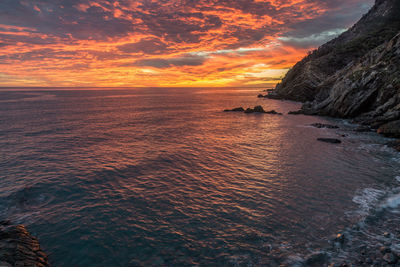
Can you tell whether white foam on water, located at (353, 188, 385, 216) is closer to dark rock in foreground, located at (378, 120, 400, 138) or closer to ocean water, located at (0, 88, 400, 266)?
ocean water, located at (0, 88, 400, 266)

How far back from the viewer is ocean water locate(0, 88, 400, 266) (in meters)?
13.3

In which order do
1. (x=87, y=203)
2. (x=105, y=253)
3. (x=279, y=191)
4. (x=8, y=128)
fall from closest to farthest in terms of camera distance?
(x=105, y=253), (x=87, y=203), (x=279, y=191), (x=8, y=128)

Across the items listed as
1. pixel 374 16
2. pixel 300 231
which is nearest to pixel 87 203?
pixel 300 231

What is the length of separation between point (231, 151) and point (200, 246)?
73.9ft

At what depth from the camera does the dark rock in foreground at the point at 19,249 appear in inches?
430

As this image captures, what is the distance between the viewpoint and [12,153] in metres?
32.8

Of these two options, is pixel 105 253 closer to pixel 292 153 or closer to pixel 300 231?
pixel 300 231

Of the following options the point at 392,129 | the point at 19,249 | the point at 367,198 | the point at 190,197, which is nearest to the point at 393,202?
the point at 367,198

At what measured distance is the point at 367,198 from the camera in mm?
18312

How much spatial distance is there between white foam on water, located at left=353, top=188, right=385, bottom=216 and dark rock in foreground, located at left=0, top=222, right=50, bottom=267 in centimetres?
2364

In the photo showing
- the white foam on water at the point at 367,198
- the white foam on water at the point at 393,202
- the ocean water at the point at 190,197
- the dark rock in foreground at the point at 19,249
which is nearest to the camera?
the dark rock in foreground at the point at 19,249

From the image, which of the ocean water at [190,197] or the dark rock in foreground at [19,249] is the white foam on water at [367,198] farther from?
the dark rock in foreground at [19,249]

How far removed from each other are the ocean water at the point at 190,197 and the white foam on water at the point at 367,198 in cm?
8

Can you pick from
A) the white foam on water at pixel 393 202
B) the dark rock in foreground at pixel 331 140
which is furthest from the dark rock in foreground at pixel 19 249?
the dark rock in foreground at pixel 331 140
